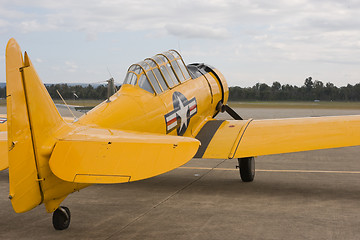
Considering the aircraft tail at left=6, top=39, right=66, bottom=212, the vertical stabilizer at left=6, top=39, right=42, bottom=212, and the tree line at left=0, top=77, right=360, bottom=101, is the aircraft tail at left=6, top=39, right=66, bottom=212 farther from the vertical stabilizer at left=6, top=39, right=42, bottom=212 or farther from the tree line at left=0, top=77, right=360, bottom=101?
the tree line at left=0, top=77, right=360, bottom=101

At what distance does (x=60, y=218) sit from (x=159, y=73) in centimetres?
378

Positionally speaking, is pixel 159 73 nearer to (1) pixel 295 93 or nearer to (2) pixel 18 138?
(2) pixel 18 138

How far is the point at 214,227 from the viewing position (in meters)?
6.60

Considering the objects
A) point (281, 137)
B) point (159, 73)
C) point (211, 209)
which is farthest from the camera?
point (159, 73)

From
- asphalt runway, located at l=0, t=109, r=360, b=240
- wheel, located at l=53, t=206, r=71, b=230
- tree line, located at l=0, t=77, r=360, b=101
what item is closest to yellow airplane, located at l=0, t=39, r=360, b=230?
wheel, located at l=53, t=206, r=71, b=230

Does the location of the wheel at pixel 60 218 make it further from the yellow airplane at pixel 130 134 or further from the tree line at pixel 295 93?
the tree line at pixel 295 93

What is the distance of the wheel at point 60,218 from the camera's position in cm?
639

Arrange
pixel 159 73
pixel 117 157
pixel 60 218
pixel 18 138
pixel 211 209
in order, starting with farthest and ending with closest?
pixel 159 73
pixel 211 209
pixel 60 218
pixel 18 138
pixel 117 157

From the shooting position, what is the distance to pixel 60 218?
21.0 ft

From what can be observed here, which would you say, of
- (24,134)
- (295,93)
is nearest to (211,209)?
(24,134)

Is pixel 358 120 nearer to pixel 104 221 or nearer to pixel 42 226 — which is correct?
pixel 104 221

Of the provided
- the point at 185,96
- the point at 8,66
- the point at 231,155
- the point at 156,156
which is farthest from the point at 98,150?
the point at 185,96

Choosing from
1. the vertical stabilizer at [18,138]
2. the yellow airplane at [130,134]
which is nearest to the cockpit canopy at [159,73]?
the yellow airplane at [130,134]

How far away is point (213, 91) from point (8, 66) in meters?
7.16
